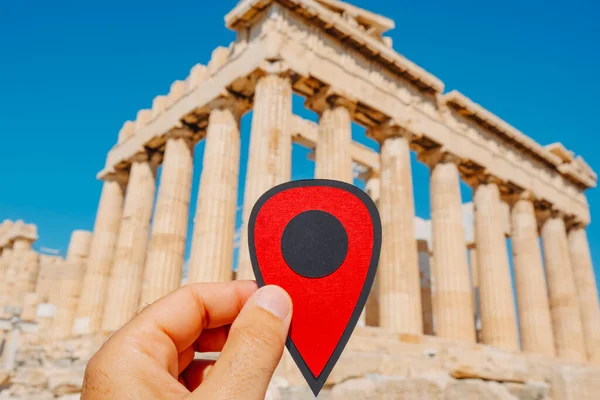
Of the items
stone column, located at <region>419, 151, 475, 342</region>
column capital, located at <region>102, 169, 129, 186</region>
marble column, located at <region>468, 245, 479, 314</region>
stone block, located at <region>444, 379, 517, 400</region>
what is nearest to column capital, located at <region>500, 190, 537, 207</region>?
stone column, located at <region>419, 151, 475, 342</region>

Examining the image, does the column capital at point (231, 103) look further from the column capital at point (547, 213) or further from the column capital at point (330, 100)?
the column capital at point (547, 213)

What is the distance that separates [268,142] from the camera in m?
14.3

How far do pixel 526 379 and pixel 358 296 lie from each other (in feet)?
17.3

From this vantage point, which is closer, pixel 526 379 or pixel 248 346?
pixel 248 346

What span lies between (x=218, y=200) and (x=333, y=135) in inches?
170

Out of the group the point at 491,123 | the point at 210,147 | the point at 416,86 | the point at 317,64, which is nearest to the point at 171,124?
the point at 210,147

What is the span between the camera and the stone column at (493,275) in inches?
766

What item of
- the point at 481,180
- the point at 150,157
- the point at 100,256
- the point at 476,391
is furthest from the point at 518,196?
the point at 476,391

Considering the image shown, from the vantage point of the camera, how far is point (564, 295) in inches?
960

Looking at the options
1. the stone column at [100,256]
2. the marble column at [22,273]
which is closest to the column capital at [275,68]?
the stone column at [100,256]

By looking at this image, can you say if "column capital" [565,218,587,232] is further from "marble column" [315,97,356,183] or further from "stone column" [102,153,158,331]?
"stone column" [102,153,158,331]

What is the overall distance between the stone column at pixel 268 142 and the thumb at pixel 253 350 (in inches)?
442

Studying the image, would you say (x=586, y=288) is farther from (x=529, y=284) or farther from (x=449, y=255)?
(x=449, y=255)

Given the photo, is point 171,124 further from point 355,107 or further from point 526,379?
point 526,379
